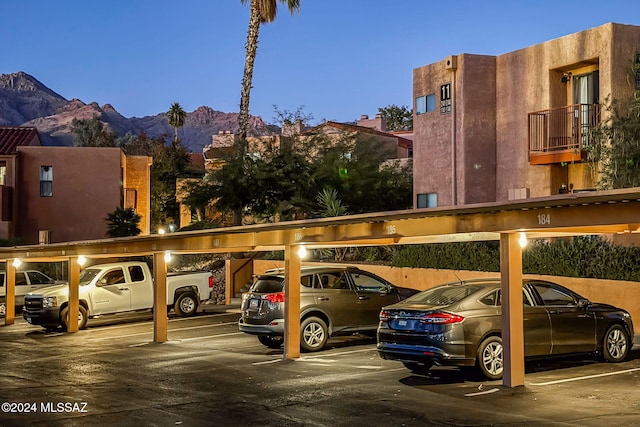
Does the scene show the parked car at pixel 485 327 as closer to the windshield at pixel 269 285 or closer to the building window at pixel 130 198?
the windshield at pixel 269 285

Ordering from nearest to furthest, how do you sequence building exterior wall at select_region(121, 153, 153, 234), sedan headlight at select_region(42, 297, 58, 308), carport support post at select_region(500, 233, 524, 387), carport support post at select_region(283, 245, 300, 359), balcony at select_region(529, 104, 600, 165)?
1. carport support post at select_region(500, 233, 524, 387)
2. carport support post at select_region(283, 245, 300, 359)
3. balcony at select_region(529, 104, 600, 165)
4. sedan headlight at select_region(42, 297, 58, 308)
5. building exterior wall at select_region(121, 153, 153, 234)

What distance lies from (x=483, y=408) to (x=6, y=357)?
12.0m

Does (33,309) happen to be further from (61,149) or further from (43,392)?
(61,149)

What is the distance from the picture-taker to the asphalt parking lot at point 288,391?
12047 millimetres

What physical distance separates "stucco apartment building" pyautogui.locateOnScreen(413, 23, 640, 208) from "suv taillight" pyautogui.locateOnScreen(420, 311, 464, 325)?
13.7 meters

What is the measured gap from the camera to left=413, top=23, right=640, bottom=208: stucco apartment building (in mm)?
26766

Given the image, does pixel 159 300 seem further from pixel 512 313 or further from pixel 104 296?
pixel 512 313

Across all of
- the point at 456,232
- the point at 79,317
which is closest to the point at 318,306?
the point at 456,232

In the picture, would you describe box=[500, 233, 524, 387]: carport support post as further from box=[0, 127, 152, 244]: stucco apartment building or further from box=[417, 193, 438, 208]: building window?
box=[0, 127, 152, 244]: stucco apartment building

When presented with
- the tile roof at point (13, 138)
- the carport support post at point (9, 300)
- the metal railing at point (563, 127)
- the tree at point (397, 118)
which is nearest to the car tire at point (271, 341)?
the metal railing at point (563, 127)

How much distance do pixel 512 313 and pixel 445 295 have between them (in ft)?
Answer: 5.79

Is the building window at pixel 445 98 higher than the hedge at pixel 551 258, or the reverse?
the building window at pixel 445 98

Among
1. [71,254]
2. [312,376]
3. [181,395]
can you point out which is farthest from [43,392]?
[71,254]

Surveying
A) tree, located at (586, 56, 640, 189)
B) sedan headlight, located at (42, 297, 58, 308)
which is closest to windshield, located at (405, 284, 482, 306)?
tree, located at (586, 56, 640, 189)
